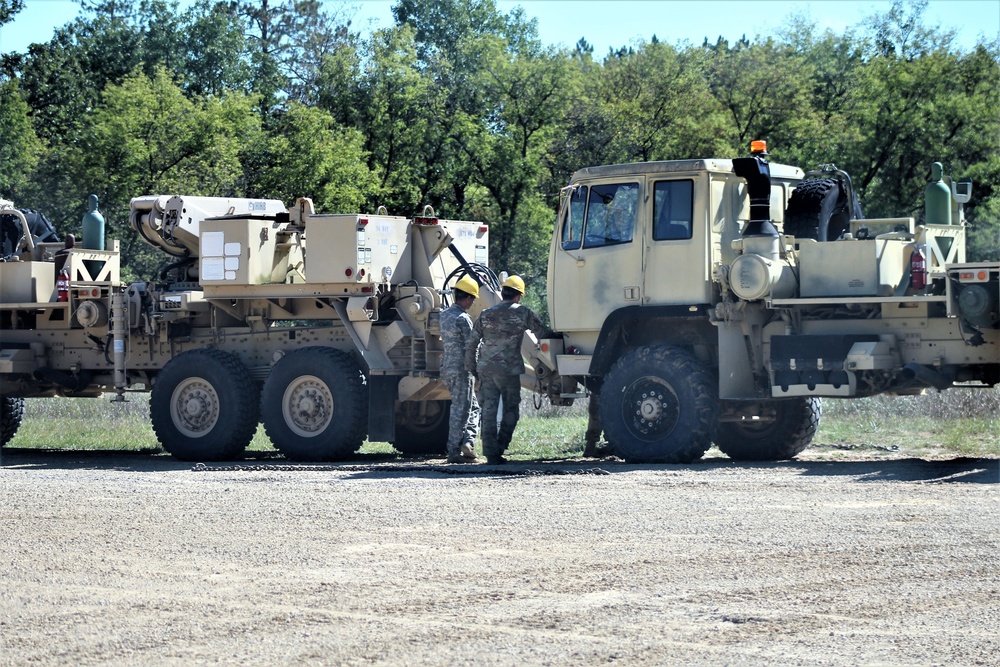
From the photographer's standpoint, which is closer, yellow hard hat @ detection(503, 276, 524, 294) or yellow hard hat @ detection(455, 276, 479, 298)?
yellow hard hat @ detection(503, 276, 524, 294)

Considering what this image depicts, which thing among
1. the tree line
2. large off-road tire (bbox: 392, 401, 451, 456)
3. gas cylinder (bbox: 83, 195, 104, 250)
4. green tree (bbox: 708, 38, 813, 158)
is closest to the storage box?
large off-road tire (bbox: 392, 401, 451, 456)

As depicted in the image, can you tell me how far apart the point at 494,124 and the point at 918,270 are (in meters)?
29.4

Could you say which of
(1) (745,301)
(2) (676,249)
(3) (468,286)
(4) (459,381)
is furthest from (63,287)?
(1) (745,301)

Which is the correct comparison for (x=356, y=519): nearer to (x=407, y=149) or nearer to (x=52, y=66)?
(x=407, y=149)

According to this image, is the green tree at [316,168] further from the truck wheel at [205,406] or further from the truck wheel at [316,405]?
the truck wheel at [316,405]

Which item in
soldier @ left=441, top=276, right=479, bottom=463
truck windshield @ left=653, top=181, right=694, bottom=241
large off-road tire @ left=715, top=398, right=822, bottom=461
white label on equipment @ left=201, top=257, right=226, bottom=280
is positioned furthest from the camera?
white label on equipment @ left=201, top=257, right=226, bottom=280

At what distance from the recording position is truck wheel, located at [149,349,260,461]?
17750mm

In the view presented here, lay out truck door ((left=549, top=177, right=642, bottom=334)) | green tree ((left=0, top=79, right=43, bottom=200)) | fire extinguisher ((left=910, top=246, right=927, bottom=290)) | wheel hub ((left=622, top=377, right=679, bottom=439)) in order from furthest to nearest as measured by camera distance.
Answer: green tree ((left=0, top=79, right=43, bottom=200)), truck door ((left=549, top=177, right=642, bottom=334)), wheel hub ((left=622, top=377, right=679, bottom=439)), fire extinguisher ((left=910, top=246, right=927, bottom=290))

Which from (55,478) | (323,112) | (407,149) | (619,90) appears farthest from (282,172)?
(55,478)

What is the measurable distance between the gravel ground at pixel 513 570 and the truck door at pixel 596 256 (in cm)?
230

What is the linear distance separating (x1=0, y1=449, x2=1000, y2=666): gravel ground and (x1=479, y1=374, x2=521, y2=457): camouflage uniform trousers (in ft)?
6.16

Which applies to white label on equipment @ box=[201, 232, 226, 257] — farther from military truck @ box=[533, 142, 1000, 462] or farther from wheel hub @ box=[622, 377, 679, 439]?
wheel hub @ box=[622, 377, 679, 439]

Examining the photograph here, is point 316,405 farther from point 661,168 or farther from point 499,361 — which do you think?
point 661,168

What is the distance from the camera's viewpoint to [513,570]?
8828 mm
